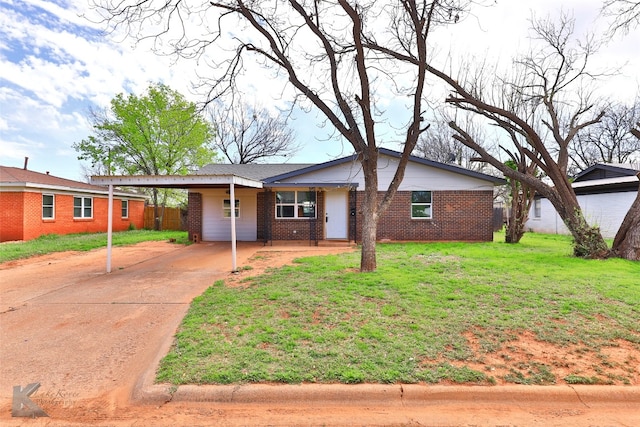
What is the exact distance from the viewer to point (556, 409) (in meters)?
2.86

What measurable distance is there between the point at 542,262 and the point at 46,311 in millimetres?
10735

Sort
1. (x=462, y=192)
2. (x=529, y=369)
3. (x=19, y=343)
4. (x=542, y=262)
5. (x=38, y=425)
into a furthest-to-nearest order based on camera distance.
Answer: (x=462, y=192) < (x=542, y=262) < (x=19, y=343) < (x=529, y=369) < (x=38, y=425)

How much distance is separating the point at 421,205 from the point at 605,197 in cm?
1012

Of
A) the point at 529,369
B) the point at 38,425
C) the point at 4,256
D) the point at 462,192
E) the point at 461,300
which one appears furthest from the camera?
the point at 462,192

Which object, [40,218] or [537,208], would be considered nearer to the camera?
[40,218]

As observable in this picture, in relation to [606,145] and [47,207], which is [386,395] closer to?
[47,207]

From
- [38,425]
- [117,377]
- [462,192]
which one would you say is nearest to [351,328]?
[117,377]

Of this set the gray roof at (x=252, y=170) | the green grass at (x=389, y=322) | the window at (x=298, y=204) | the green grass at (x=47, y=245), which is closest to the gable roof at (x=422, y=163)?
the window at (x=298, y=204)

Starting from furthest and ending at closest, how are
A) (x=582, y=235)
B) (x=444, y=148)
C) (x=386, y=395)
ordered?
(x=444, y=148) < (x=582, y=235) < (x=386, y=395)

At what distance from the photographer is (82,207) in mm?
17922

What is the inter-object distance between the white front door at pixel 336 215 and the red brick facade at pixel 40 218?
1348cm

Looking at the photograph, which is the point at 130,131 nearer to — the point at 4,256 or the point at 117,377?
the point at 4,256

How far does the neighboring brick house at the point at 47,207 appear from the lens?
46.4 feet

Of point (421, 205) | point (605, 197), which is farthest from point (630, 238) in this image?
point (605, 197)
